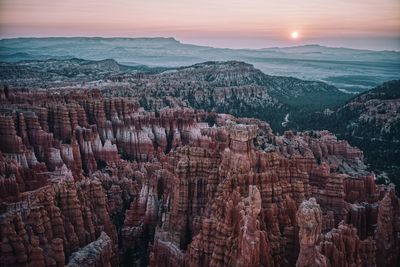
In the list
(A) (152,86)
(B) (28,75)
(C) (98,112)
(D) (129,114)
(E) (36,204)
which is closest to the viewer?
(E) (36,204)

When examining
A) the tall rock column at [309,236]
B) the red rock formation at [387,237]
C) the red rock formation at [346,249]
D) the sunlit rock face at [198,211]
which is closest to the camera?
the tall rock column at [309,236]

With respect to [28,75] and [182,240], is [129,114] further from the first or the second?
[28,75]

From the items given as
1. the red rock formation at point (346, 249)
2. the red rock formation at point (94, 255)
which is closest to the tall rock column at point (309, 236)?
the red rock formation at point (346, 249)

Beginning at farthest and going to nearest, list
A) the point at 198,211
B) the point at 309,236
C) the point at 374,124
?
the point at 374,124
the point at 198,211
the point at 309,236

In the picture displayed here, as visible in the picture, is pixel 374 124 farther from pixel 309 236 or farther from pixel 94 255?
pixel 309 236

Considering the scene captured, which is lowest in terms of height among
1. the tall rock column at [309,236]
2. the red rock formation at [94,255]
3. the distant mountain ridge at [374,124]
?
the distant mountain ridge at [374,124]

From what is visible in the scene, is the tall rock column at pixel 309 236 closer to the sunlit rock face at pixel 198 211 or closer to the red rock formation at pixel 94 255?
the sunlit rock face at pixel 198 211

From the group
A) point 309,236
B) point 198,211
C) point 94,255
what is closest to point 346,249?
point 309,236

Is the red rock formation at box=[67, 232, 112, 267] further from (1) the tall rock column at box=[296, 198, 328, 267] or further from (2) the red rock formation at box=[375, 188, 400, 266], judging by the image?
(2) the red rock formation at box=[375, 188, 400, 266]

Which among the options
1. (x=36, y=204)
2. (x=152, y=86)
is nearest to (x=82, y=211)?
(x=36, y=204)
